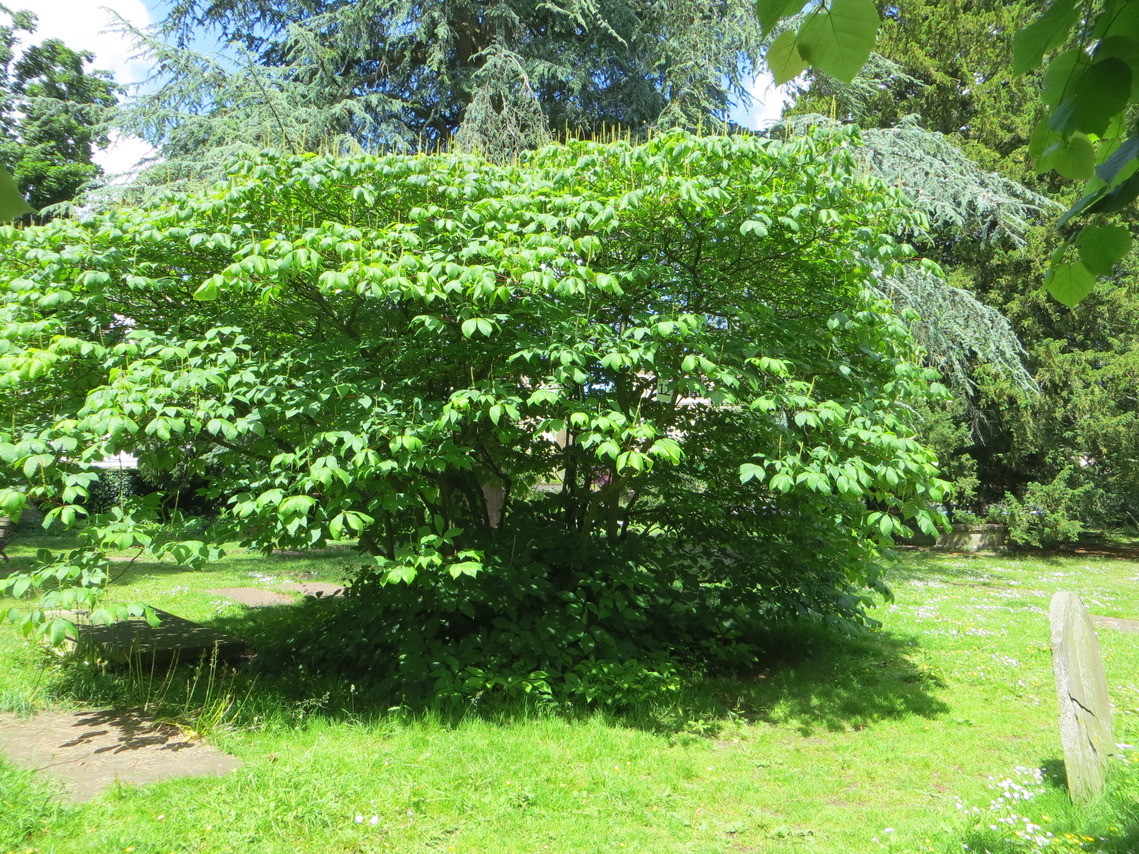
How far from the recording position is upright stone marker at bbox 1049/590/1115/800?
404cm

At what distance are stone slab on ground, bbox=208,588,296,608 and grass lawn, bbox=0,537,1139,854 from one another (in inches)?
96.8

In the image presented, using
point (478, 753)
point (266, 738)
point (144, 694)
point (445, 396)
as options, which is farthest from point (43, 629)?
point (445, 396)

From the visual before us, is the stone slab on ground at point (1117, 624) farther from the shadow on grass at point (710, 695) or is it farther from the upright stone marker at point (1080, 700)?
the upright stone marker at point (1080, 700)

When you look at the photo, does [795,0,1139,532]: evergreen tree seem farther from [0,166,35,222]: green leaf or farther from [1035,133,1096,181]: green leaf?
[0,166,35,222]: green leaf

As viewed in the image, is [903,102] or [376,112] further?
[903,102]

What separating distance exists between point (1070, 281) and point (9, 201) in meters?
1.64

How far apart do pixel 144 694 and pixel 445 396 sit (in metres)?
2.82

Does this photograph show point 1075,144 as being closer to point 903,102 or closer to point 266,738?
point 266,738

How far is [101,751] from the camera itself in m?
4.50

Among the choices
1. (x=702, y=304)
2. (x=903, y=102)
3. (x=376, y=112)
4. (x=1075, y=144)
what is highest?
(x=903, y=102)

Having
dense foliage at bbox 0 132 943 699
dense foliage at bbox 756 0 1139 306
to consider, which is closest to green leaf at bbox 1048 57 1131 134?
dense foliage at bbox 756 0 1139 306

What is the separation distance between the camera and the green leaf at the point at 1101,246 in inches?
49.6

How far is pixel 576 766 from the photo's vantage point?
456cm

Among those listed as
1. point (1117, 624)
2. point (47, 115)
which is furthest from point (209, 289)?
point (47, 115)
